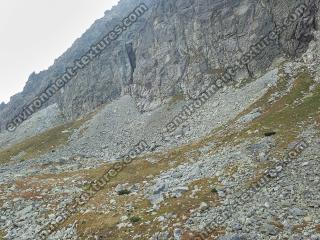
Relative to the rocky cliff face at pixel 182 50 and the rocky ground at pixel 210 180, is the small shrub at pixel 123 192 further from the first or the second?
the rocky cliff face at pixel 182 50

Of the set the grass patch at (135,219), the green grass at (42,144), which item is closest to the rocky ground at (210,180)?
the grass patch at (135,219)

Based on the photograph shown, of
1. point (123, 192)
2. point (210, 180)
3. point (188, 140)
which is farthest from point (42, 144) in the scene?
point (210, 180)

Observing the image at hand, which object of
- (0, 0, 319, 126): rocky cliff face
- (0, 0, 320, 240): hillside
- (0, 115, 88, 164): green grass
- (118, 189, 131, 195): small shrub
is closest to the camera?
(0, 0, 320, 240): hillside

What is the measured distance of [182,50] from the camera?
310ft

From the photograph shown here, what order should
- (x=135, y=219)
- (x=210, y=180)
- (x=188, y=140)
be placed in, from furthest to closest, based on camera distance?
(x=188, y=140)
(x=210, y=180)
(x=135, y=219)

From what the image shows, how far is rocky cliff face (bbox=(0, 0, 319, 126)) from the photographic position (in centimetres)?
7506

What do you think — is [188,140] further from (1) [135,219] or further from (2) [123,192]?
(1) [135,219]

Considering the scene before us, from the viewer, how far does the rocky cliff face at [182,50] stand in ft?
246

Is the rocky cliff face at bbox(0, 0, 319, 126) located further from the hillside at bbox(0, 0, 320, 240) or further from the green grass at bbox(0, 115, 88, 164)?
the green grass at bbox(0, 115, 88, 164)

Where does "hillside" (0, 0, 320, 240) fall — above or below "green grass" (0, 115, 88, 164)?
below

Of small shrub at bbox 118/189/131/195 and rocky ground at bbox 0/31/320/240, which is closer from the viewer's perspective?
rocky ground at bbox 0/31/320/240

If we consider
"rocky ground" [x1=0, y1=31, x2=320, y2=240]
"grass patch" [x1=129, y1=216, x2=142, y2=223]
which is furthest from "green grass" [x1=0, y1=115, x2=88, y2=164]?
"grass patch" [x1=129, y1=216, x2=142, y2=223]

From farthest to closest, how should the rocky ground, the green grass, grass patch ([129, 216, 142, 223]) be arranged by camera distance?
1. the green grass
2. grass patch ([129, 216, 142, 223])
3. the rocky ground

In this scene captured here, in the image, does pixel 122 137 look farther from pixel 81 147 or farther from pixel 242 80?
pixel 242 80
